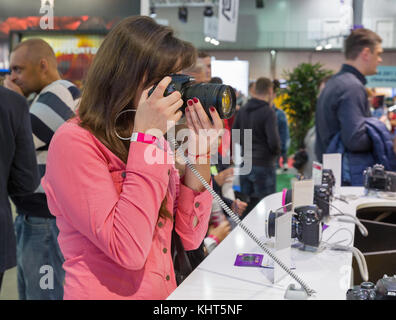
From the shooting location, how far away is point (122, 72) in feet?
3.22

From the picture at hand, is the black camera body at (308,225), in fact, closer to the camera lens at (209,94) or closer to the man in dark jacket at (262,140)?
the camera lens at (209,94)

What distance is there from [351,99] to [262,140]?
130cm

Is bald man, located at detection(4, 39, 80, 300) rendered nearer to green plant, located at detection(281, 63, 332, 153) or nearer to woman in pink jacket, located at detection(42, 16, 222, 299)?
woman in pink jacket, located at detection(42, 16, 222, 299)

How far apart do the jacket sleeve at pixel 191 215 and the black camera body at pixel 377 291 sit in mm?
400

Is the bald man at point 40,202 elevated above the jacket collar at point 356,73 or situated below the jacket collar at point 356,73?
below

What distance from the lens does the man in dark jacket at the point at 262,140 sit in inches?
154

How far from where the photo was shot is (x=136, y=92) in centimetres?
100

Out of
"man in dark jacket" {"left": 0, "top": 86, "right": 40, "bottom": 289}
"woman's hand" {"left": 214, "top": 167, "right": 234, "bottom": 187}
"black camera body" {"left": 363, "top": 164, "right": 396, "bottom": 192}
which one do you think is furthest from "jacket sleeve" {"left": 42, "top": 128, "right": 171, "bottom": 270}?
"black camera body" {"left": 363, "top": 164, "right": 396, "bottom": 192}

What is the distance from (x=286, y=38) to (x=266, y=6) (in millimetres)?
1369

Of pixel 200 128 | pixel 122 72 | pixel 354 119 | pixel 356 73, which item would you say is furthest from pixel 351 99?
pixel 122 72

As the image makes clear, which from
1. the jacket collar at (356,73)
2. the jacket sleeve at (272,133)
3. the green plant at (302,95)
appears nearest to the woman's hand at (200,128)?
the jacket collar at (356,73)

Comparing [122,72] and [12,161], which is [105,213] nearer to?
[122,72]

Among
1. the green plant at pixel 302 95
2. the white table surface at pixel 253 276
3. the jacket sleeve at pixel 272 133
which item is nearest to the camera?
the white table surface at pixel 253 276

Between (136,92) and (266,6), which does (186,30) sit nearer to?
(266,6)
